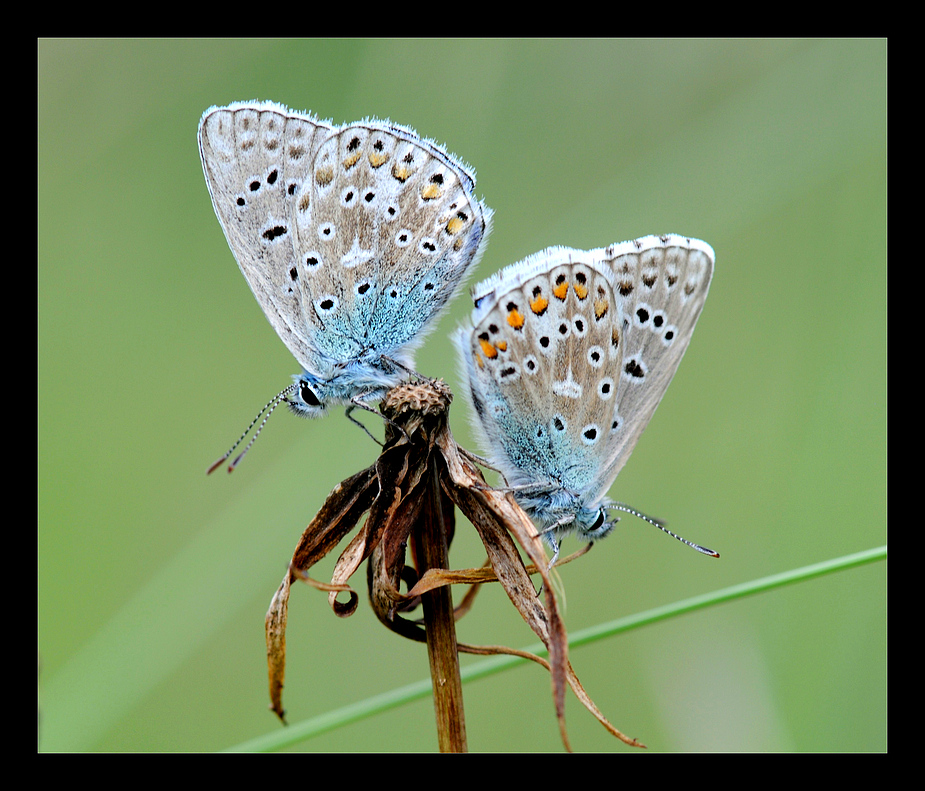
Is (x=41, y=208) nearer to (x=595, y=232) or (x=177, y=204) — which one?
(x=177, y=204)

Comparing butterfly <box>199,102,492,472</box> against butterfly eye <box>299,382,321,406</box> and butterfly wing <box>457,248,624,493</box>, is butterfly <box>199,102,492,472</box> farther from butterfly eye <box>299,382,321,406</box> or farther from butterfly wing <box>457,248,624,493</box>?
butterfly wing <box>457,248,624,493</box>

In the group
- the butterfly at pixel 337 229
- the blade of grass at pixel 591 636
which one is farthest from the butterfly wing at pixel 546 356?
the blade of grass at pixel 591 636

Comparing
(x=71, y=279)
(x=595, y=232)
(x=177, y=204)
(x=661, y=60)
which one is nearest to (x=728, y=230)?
(x=595, y=232)

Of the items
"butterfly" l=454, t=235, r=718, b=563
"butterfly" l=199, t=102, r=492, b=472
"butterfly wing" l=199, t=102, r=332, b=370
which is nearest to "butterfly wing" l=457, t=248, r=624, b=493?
"butterfly" l=454, t=235, r=718, b=563

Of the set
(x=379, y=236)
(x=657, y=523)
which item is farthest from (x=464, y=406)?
(x=657, y=523)

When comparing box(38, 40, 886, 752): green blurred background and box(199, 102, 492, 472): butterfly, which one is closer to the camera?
box(199, 102, 492, 472): butterfly
